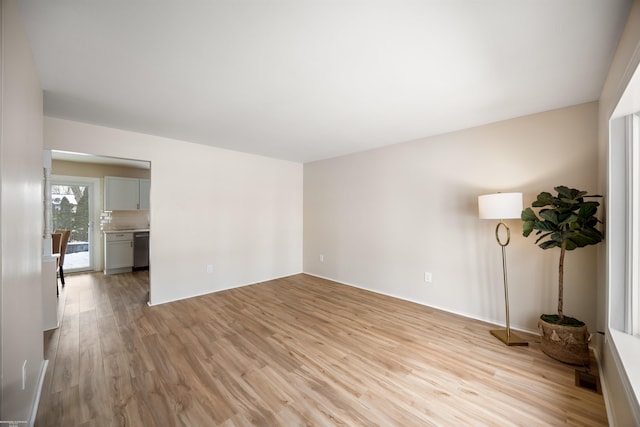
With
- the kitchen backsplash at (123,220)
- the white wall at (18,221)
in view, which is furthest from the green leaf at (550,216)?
the kitchen backsplash at (123,220)

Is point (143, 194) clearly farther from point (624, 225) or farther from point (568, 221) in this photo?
point (624, 225)

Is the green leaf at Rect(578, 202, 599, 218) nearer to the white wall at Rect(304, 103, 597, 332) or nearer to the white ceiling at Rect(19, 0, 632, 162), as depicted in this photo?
the white wall at Rect(304, 103, 597, 332)

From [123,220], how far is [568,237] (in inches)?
304

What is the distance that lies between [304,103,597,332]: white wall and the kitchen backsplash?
15.6 feet

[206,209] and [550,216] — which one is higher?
[206,209]

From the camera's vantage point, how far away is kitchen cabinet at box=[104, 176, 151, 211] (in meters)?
5.09

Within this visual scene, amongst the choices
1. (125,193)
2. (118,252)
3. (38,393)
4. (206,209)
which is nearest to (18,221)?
(38,393)

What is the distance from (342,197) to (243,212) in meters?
1.84

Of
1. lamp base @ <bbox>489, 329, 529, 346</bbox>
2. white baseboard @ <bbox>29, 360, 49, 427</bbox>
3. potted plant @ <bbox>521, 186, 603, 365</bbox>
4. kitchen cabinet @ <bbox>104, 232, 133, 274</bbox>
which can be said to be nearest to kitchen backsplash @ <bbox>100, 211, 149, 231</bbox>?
kitchen cabinet @ <bbox>104, 232, 133, 274</bbox>

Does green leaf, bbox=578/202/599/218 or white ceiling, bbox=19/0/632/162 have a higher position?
white ceiling, bbox=19/0/632/162

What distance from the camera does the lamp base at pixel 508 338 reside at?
232 centimetres

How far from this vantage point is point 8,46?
1.14 m

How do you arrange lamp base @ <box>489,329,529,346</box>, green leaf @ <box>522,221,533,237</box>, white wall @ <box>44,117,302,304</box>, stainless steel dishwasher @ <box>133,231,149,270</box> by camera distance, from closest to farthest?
1. green leaf @ <box>522,221,533,237</box>
2. lamp base @ <box>489,329,529,346</box>
3. white wall @ <box>44,117,302,304</box>
4. stainless steel dishwasher @ <box>133,231,149,270</box>

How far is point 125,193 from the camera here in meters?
5.30
